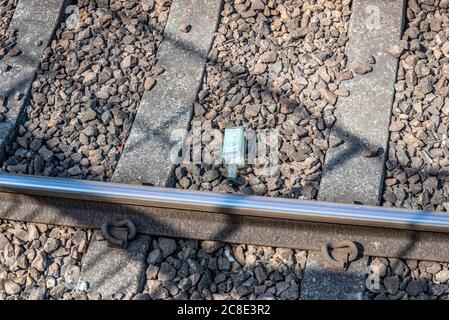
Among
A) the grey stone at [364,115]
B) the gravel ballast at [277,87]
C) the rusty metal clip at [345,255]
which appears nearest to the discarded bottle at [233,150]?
the gravel ballast at [277,87]

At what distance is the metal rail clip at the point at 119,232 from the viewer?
5.66m

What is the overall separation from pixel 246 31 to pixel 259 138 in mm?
1027

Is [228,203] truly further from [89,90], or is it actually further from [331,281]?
[89,90]

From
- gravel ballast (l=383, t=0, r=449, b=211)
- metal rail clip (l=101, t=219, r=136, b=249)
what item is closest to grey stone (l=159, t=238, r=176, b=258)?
metal rail clip (l=101, t=219, r=136, b=249)

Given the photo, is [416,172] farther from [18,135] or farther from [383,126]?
[18,135]

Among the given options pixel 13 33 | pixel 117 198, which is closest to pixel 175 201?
pixel 117 198

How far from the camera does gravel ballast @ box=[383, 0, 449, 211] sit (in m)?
5.79

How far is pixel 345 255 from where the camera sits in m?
5.52

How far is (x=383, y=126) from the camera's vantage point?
6086 mm

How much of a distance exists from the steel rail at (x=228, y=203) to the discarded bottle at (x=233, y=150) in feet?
1.25

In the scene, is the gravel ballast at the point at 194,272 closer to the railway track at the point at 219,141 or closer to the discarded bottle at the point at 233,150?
the railway track at the point at 219,141

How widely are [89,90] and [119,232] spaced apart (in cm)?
133

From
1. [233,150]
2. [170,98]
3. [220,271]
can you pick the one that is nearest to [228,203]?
[220,271]
